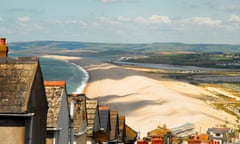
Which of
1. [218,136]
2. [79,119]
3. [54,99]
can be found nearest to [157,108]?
[218,136]

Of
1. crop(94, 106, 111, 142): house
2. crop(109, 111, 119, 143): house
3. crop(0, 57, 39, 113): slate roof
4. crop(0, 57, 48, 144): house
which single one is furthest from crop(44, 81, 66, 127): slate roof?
crop(109, 111, 119, 143): house

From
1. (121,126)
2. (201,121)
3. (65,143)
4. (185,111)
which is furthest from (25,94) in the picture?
(185,111)

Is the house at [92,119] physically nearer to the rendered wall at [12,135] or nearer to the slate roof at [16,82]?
the slate roof at [16,82]

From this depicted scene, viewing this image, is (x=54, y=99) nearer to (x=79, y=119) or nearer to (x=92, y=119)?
(x=79, y=119)

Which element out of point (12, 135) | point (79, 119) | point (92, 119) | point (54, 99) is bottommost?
point (92, 119)

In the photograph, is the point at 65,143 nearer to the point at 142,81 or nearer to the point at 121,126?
the point at 121,126
